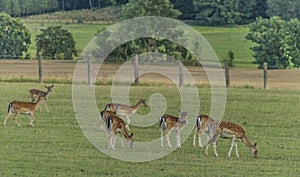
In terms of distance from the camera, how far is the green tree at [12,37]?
4469cm

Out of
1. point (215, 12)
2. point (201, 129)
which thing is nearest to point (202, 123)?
point (201, 129)

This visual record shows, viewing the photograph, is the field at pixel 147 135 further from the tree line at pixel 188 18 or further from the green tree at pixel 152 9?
the green tree at pixel 152 9

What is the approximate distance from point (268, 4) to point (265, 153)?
142 feet

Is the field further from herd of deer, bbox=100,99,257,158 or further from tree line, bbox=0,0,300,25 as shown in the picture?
tree line, bbox=0,0,300,25

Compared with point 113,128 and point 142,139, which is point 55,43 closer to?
point 142,139

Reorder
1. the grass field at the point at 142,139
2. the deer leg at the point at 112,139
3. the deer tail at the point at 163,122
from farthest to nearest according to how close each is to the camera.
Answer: the deer tail at the point at 163,122 < the deer leg at the point at 112,139 < the grass field at the point at 142,139

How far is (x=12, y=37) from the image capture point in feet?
153

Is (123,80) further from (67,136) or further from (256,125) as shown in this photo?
(67,136)

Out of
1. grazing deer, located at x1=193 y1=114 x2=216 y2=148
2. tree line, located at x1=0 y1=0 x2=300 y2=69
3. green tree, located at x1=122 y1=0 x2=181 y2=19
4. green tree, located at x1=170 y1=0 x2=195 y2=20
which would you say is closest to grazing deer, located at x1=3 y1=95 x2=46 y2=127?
grazing deer, located at x1=193 y1=114 x2=216 y2=148

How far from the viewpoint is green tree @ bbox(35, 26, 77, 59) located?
43.2 m

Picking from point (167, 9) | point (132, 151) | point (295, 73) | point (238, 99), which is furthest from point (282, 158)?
point (167, 9)

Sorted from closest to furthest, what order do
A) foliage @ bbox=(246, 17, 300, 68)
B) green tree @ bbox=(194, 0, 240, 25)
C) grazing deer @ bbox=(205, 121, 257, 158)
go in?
grazing deer @ bbox=(205, 121, 257, 158)
foliage @ bbox=(246, 17, 300, 68)
green tree @ bbox=(194, 0, 240, 25)

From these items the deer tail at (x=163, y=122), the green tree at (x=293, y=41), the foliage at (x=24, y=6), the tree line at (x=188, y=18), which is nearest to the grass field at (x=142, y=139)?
the deer tail at (x=163, y=122)

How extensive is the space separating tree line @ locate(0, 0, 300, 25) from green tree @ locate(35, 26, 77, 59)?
14.4ft
